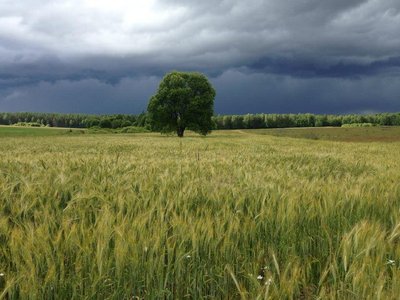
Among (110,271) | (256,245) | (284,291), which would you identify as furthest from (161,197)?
(284,291)

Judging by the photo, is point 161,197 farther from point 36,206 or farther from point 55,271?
point 55,271

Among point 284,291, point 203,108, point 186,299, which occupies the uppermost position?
point 203,108

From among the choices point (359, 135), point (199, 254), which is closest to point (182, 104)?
point (359, 135)

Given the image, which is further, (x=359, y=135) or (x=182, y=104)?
(x=359, y=135)

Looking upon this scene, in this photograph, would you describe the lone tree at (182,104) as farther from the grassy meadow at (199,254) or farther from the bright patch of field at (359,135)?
the grassy meadow at (199,254)

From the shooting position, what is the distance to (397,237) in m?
2.89

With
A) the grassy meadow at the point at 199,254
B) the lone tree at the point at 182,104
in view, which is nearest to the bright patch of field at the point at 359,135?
the lone tree at the point at 182,104

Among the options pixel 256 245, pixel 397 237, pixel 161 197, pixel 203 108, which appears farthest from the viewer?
pixel 203 108

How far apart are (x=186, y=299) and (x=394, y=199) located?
300 centimetres

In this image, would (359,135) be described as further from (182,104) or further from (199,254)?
(199,254)

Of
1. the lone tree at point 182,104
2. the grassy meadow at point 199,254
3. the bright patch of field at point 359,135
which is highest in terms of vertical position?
the lone tree at point 182,104

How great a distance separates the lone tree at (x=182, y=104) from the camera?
5931cm

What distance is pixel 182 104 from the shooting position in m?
60.6

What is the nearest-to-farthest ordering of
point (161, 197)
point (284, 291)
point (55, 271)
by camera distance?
point (284, 291) → point (55, 271) → point (161, 197)
